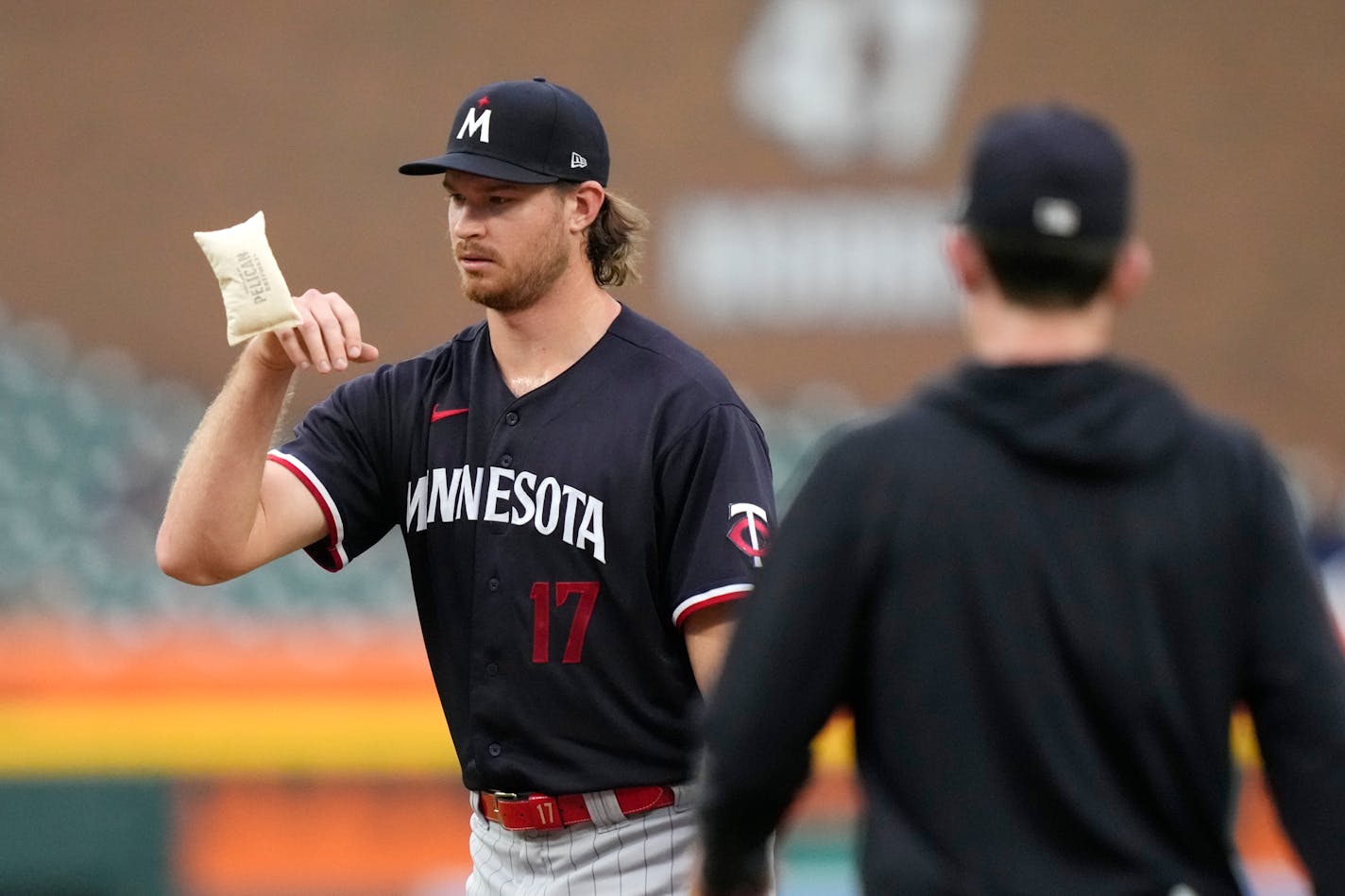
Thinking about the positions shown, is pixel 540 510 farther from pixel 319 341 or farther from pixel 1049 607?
pixel 1049 607

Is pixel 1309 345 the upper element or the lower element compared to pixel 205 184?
lower

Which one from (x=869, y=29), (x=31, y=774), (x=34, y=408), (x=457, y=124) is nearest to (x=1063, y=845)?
(x=457, y=124)

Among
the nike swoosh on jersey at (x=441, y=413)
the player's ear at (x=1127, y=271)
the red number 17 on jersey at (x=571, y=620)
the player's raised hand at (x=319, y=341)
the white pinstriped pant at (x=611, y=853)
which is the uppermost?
the player's ear at (x=1127, y=271)

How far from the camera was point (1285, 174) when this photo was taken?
11641 mm

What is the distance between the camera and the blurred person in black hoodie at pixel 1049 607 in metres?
1.84

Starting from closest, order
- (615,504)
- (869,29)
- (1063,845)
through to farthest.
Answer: (1063,845)
(615,504)
(869,29)

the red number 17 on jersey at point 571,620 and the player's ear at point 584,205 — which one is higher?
the player's ear at point 584,205

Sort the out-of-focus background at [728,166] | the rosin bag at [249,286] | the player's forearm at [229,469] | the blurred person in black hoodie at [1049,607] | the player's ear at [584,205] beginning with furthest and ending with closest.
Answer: the out-of-focus background at [728,166] → the player's ear at [584,205] → the player's forearm at [229,469] → the rosin bag at [249,286] → the blurred person in black hoodie at [1049,607]

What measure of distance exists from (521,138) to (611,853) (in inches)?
46.5

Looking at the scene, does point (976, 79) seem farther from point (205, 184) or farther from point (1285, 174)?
point (205, 184)

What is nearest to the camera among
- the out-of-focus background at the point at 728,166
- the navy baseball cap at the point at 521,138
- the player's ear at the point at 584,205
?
A: the navy baseball cap at the point at 521,138

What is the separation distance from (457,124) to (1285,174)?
9508mm

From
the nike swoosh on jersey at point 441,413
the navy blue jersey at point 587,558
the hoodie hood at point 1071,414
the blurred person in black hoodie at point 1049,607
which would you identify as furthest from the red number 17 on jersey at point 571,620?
the hoodie hood at point 1071,414

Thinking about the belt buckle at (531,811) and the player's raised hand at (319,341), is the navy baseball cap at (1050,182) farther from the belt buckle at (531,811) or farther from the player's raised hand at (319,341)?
the belt buckle at (531,811)
